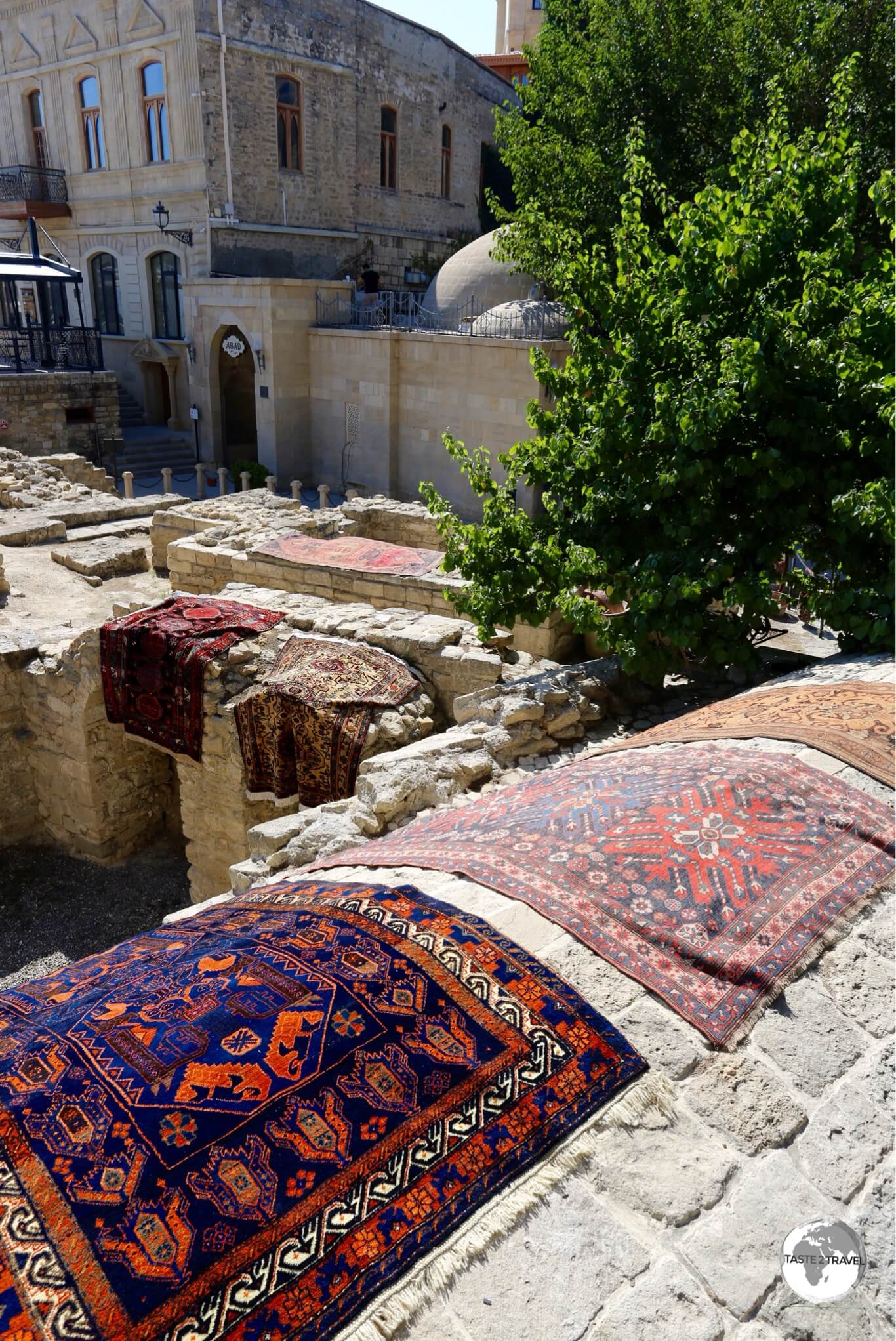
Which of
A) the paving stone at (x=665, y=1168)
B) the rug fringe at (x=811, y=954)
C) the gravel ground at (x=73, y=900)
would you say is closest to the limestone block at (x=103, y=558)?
the gravel ground at (x=73, y=900)

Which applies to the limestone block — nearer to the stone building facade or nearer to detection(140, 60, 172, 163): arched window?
the stone building facade

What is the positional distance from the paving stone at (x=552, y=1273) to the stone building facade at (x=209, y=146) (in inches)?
774

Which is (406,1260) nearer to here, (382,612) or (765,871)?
(765,871)

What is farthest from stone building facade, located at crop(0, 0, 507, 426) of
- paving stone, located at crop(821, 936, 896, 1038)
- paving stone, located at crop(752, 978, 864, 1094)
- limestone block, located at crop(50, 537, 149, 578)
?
paving stone, located at crop(752, 978, 864, 1094)

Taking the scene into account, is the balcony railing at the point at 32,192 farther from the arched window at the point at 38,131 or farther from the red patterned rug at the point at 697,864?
the red patterned rug at the point at 697,864

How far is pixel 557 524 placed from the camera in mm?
7305

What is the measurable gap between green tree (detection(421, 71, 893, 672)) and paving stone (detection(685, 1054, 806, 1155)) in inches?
142

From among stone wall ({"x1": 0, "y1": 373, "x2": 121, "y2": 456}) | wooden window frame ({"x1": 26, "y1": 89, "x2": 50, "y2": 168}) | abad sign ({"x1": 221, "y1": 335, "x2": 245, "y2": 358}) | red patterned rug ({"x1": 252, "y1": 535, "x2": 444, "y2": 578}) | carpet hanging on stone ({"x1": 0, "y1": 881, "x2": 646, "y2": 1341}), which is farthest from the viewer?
wooden window frame ({"x1": 26, "y1": 89, "x2": 50, "y2": 168})

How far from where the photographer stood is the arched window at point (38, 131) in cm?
2478

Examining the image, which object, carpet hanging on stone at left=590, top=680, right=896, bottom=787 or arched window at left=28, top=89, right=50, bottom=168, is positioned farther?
arched window at left=28, top=89, right=50, bottom=168

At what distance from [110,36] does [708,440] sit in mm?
23689

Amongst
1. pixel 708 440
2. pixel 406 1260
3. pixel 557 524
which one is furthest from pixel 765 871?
pixel 557 524

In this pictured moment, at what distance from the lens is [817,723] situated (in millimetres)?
4559

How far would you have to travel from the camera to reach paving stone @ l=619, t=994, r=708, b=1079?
286 cm
